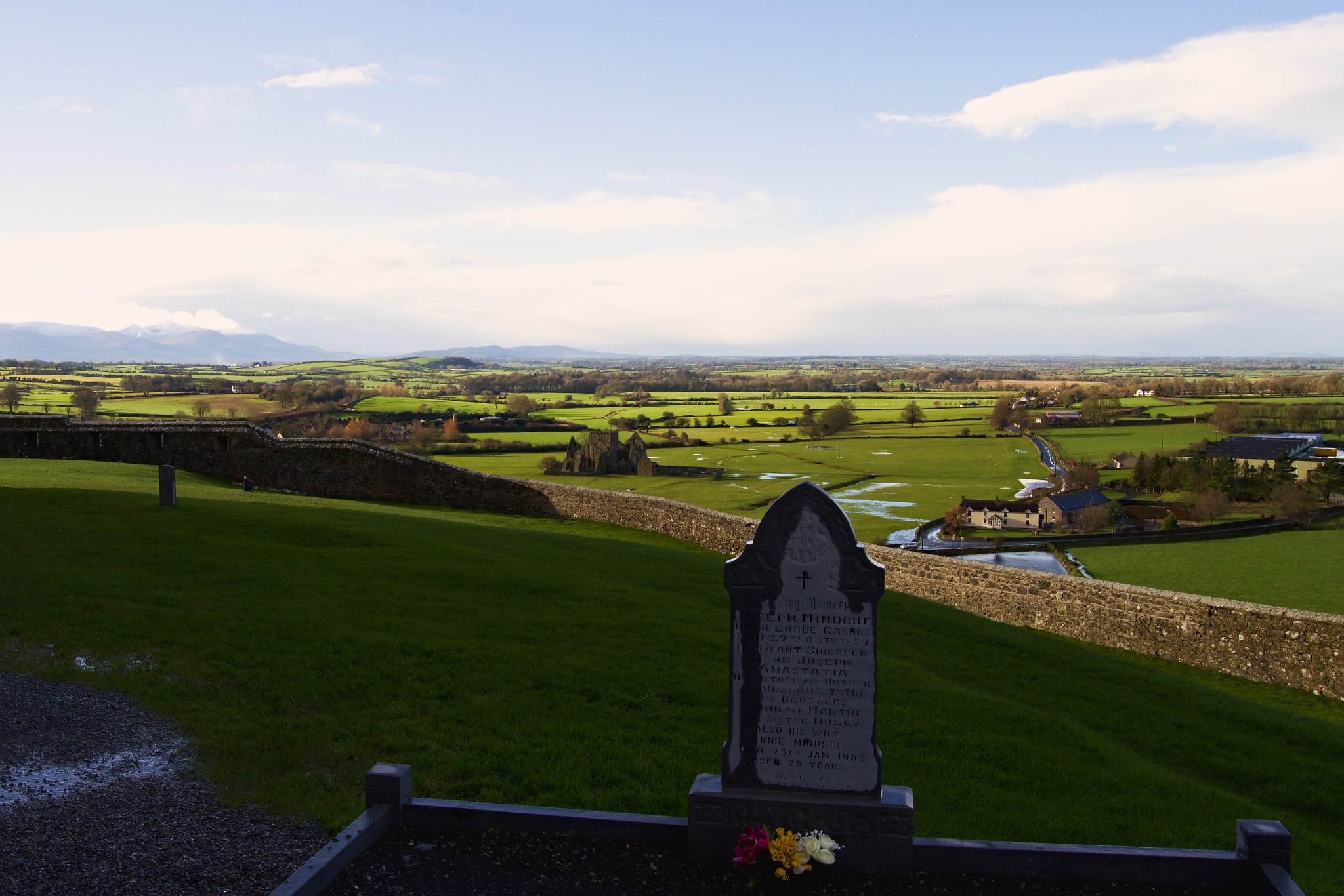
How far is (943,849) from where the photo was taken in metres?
5.06

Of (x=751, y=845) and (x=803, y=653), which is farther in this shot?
(x=803, y=653)

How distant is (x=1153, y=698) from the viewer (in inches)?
395

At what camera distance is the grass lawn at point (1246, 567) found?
1978cm

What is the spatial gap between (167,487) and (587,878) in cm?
1337

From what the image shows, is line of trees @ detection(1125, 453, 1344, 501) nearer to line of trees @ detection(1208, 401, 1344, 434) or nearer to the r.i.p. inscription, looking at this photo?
line of trees @ detection(1208, 401, 1344, 434)

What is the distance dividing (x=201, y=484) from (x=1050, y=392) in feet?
351

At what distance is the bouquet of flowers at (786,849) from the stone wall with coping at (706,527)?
35.7 feet

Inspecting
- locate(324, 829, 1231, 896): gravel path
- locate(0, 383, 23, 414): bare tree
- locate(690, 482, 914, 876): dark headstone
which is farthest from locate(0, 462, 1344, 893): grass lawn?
locate(0, 383, 23, 414): bare tree

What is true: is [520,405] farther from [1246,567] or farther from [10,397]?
[1246,567]

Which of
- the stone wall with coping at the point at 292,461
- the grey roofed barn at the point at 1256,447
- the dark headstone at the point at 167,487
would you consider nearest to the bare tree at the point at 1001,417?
the grey roofed barn at the point at 1256,447

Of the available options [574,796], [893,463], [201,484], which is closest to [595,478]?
[201,484]

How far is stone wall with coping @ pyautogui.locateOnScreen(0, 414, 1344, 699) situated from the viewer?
12297 mm

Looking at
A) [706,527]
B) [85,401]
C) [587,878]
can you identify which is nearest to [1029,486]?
[706,527]

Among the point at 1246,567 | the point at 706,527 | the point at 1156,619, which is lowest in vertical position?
the point at 1246,567
